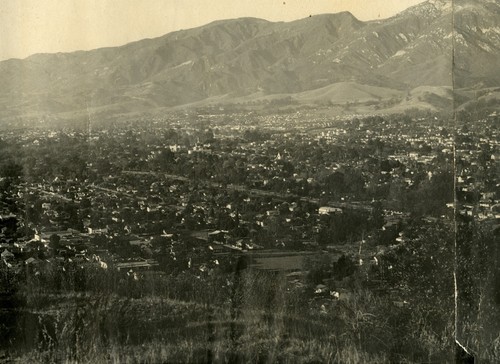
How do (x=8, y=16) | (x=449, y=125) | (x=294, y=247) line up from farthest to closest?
1. (x=449, y=125)
2. (x=294, y=247)
3. (x=8, y=16)

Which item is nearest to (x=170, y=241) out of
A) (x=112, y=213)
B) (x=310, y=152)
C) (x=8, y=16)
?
(x=112, y=213)

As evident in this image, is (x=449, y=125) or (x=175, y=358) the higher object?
(x=449, y=125)

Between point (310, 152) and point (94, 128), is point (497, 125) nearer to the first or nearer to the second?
point (310, 152)

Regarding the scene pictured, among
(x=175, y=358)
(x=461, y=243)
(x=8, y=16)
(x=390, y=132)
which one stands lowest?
(x=175, y=358)

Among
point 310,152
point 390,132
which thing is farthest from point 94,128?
point 390,132

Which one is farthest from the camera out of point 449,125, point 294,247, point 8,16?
point 449,125

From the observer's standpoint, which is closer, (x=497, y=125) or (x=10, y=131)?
(x=10, y=131)
